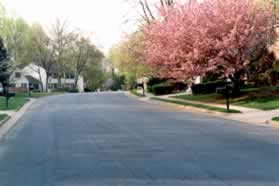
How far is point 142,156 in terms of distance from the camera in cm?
972

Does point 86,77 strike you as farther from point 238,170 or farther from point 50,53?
point 238,170

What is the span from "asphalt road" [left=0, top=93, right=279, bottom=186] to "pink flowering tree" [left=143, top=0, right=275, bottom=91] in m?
11.9

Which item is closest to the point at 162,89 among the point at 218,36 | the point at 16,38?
the point at 218,36

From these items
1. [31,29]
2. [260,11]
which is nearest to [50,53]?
[31,29]

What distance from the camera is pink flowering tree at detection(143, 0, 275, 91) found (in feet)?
87.5

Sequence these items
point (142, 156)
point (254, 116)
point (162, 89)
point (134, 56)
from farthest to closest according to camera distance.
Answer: point (162, 89)
point (134, 56)
point (254, 116)
point (142, 156)

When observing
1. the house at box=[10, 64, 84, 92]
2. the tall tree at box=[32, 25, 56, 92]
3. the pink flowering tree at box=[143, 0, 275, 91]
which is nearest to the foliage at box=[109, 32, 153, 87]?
the pink flowering tree at box=[143, 0, 275, 91]

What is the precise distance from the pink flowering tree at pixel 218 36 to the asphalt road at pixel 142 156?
11897mm

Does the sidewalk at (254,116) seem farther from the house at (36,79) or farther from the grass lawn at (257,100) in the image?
the house at (36,79)

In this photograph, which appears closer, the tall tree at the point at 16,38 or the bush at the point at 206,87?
the bush at the point at 206,87

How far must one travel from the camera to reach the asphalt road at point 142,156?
7548 millimetres

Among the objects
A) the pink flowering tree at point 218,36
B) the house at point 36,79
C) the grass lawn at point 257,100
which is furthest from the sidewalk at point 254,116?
the house at point 36,79

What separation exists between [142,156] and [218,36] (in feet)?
60.8

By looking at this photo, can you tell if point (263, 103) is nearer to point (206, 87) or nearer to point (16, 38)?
point (206, 87)
